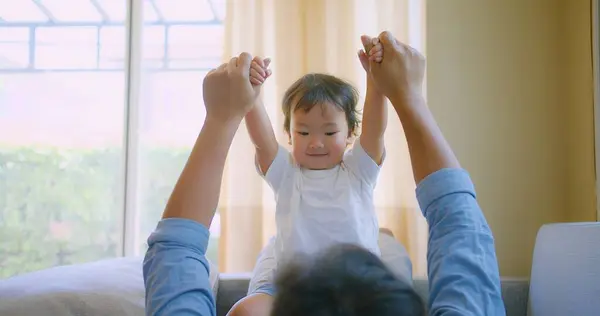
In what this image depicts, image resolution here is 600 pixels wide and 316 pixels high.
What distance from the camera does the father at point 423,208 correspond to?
54 centimetres

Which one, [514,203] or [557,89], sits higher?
[557,89]

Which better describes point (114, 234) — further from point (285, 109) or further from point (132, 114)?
point (285, 109)

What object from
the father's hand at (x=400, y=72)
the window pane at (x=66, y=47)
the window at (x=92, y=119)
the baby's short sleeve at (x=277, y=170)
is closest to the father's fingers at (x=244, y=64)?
the father's hand at (x=400, y=72)

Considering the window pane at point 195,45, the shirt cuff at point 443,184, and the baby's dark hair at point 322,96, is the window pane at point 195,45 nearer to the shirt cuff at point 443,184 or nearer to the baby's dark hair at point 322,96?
the baby's dark hair at point 322,96

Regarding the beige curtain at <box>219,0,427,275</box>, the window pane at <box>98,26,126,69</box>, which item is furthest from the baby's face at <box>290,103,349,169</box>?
the window pane at <box>98,26,126,69</box>

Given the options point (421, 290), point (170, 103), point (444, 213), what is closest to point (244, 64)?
point (444, 213)

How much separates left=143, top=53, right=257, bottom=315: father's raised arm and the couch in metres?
1.26

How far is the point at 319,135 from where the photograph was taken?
1.48m

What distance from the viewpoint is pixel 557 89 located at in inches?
96.3

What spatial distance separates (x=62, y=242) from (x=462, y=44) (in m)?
2.00

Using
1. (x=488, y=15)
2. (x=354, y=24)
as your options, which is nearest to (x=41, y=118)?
(x=354, y=24)

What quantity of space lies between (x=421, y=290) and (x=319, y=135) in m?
0.61

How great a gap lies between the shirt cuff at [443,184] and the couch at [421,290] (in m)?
1.21

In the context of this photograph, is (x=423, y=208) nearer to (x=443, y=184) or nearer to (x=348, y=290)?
(x=443, y=184)
